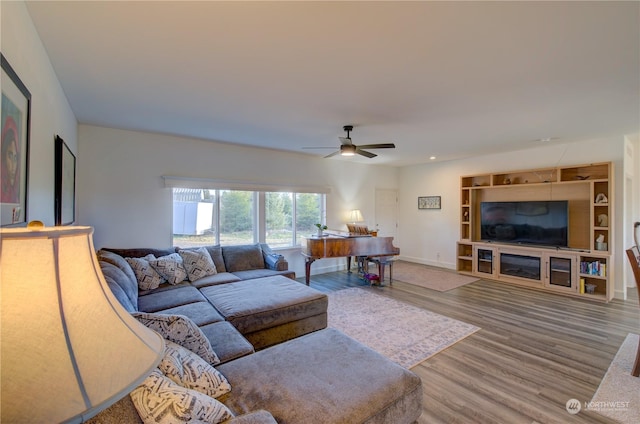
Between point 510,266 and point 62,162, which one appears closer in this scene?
point 62,162

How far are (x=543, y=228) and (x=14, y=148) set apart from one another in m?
6.72

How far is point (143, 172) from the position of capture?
14.2 feet

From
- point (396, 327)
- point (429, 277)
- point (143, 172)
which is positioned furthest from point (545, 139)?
point (143, 172)

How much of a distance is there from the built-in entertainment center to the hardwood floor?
18.4 inches

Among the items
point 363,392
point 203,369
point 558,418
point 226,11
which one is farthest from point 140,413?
point 558,418

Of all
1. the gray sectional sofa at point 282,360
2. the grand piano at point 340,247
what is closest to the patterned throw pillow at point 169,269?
the gray sectional sofa at point 282,360

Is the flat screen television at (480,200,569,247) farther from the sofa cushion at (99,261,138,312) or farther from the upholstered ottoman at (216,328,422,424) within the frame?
the sofa cushion at (99,261,138,312)

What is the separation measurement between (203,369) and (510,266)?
5.81 metres

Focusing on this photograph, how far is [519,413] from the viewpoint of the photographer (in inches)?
81.3

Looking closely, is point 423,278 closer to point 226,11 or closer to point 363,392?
point 363,392

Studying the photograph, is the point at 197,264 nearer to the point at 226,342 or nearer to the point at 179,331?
the point at 226,342

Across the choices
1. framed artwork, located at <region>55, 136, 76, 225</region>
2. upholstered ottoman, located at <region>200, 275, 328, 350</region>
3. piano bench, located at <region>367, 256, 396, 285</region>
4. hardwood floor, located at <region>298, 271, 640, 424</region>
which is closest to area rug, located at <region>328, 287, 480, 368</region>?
hardwood floor, located at <region>298, 271, 640, 424</region>

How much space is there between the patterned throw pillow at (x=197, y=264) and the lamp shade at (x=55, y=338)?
351 cm

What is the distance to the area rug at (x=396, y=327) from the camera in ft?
9.68
